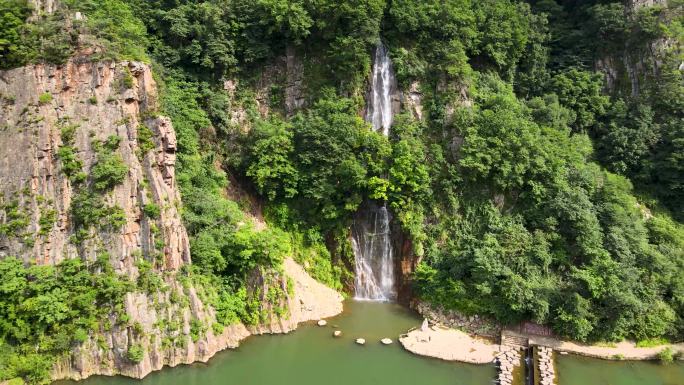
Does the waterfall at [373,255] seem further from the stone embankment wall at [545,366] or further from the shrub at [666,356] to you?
the shrub at [666,356]

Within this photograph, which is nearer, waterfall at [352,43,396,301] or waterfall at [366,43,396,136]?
waterfall at [352,43,396,301]

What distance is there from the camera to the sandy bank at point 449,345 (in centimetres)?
2017

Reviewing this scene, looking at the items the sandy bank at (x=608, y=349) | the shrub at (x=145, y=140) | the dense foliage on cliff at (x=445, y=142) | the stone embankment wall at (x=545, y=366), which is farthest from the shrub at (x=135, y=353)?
the sandy bank at (x=608, y=349)

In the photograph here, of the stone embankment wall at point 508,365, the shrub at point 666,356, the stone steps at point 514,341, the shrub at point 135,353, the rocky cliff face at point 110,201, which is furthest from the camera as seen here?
the stone steps at point 514,341

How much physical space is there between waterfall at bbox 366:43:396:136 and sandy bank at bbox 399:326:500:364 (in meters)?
11.7

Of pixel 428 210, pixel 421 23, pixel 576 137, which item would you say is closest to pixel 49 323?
pixel 428 210

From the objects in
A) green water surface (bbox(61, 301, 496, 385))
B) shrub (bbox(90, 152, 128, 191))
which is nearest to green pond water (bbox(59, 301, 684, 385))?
green water surface (bbox(61, 301, 496, 385))

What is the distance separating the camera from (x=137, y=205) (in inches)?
769

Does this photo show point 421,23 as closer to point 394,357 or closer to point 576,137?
point 576,137

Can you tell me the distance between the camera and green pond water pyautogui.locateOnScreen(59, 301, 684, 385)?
1828 centimetres

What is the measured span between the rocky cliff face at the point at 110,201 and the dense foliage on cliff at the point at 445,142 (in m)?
1.22

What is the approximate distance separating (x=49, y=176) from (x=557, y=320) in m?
23.2

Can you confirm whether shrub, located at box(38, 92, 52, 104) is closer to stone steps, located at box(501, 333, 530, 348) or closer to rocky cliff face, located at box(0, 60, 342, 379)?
rocky cliff face, located at box(0, 60, 342, 379)

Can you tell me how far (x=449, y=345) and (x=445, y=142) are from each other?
37.2 feet
